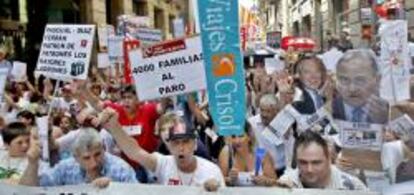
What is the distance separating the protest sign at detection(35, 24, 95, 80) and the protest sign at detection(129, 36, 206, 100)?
785mm

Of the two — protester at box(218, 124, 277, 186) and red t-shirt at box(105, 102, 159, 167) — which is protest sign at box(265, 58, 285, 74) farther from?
protester at box(218, 124, 277, 186)

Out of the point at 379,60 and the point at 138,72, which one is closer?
the point at 379,60

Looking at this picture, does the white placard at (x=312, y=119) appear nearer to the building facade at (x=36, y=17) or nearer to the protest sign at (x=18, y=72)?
the protest sign at (x=18, y=72)

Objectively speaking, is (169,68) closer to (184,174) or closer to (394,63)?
(184,174)

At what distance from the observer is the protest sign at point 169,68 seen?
23.4ft

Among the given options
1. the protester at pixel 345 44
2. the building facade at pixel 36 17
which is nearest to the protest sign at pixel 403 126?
the protester at pixel 345 44

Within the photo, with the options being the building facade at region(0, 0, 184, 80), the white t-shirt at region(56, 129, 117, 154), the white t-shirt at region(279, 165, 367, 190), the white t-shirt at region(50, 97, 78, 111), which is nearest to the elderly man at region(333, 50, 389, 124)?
the white t-shirt at region(279, 165, 367, 190)

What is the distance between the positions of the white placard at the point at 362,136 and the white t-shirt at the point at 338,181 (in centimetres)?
26

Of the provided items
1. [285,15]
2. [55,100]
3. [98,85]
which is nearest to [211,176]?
[55,100]

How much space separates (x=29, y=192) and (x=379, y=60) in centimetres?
256

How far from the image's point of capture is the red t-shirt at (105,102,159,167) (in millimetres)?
8367

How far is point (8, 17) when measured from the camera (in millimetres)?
24750

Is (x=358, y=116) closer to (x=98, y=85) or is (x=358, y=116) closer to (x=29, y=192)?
(x=29, y=192)

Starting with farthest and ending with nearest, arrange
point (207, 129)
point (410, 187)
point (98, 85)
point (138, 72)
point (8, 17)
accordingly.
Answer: point (8, 17) < point (98, 85) < point (207, 129) < point (138, 72) < point (410, 187)
